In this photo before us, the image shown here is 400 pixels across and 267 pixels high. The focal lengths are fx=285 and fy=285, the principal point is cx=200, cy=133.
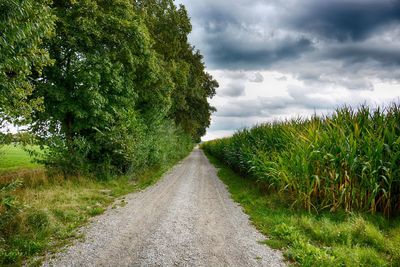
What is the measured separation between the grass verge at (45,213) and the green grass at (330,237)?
16.1ft

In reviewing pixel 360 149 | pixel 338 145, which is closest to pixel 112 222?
pixel 338 145

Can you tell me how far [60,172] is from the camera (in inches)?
559

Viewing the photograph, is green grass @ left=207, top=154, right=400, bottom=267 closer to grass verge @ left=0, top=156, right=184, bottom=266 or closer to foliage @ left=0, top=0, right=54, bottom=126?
grass verge @ left=0, top=156, right=184, bottom=266

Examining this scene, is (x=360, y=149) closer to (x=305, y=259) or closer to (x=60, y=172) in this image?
(x=305, y=259)

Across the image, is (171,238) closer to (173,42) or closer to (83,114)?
(83,114)

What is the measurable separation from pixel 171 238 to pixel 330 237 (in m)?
3.66

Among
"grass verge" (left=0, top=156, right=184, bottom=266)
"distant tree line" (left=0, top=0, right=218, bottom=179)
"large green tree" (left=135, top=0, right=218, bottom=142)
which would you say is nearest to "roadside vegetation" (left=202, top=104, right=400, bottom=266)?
"grass verge" (left=0, top=156, right=184, bottom=266)

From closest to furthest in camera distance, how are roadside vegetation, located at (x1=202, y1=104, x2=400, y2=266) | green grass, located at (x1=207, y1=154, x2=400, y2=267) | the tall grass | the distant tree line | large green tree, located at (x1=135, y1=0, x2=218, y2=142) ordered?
green grass, located at (x1=207, y1=154, x2=400, y2=267) < roadside vegetation, located at (x1=202, y1=104, x2=400, y2=266) < the tall grass < the distant tree line < large green tree, located at (x1=135, y1=0, x2=218, y2=142)

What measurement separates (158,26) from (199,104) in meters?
13.1

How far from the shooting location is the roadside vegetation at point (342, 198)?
5834mm

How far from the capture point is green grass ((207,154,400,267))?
5375 millimetres

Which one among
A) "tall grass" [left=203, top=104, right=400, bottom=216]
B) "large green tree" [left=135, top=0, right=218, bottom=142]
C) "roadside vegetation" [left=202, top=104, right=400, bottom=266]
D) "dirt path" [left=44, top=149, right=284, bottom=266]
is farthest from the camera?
"large green tree" [left=135, top=0, right=218, bottom=142]

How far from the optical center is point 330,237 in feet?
21.4

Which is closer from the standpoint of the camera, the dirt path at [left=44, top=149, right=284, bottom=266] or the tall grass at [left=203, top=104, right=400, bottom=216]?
the dirt path at [left=44, top=149, right=284, bottom=266]
